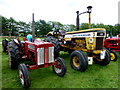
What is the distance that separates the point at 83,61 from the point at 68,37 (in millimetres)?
2006

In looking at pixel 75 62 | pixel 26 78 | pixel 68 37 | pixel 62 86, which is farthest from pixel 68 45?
pixel 26 78

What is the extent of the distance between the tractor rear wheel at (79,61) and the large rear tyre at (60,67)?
79 centimetres

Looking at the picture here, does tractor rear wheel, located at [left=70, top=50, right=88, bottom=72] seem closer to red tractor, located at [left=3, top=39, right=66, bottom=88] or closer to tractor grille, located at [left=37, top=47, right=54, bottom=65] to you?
red tractor, located at [left=3, top=39, right=66, bottom=88]

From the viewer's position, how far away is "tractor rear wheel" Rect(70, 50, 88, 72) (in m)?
3.36

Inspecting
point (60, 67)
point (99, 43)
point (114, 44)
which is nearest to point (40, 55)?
point (60, 67)

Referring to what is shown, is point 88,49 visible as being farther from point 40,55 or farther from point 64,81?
point 40,55

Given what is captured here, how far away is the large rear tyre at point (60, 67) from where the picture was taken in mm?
2902

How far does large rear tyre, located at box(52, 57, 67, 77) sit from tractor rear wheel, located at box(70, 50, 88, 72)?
0.79m

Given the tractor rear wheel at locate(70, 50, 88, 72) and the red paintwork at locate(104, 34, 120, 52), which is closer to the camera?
the tractor rear wheel at locate(70, 50, 88, 72)

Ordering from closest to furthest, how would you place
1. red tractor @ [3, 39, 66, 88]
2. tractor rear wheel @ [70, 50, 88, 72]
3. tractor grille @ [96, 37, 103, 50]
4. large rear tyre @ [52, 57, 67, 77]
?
red tractor @ [3, 39, 66, 88] < large rear tyre @ [52, 57, 67, 77] < tractor rear wheel @ [70, 50, 88, 72] < tractor grille @ [96, 37, 103, 50]

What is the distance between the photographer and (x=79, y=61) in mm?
3492

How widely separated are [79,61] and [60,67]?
822 millimetres

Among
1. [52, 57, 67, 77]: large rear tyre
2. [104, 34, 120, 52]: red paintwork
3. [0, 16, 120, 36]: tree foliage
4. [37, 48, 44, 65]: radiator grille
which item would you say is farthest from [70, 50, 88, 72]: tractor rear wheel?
[0, 16, 120, 36]: tree foliage

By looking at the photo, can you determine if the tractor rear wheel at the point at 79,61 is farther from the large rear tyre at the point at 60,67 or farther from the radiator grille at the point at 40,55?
the radiator grille at the point at 40,55
